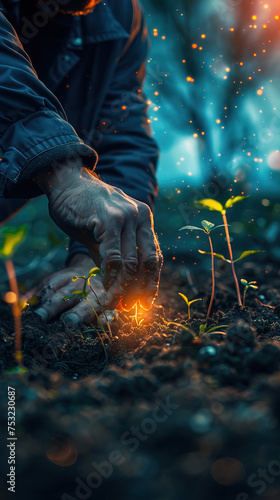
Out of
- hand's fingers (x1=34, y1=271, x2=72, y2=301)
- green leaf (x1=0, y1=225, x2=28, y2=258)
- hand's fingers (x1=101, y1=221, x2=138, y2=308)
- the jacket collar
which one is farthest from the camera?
the jacket collar

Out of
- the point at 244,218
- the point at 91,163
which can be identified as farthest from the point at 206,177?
the point at 91,163

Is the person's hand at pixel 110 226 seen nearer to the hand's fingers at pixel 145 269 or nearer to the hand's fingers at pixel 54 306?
the hand's fingers at pixel 145 269

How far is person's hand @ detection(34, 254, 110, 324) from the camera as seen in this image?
157 centimetres

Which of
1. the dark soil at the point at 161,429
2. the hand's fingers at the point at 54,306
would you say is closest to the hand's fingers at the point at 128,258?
the dark soil at the point at 161,429

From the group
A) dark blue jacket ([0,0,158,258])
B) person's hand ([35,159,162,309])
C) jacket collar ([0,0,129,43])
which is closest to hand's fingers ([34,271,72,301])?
dark blue jacket ([0,0,158,258])

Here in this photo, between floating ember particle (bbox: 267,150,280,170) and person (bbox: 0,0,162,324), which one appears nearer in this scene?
person (bbox: 0,0,162,324)

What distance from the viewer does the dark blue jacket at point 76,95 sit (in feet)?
3.68

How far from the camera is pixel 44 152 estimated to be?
3.63 feet

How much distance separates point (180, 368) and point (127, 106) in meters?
1.69

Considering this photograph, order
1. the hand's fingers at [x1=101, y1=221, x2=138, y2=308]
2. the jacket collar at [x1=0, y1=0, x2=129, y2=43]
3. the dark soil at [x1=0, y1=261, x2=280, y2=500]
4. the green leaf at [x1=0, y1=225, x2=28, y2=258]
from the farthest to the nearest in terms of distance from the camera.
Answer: the jacket collar at [x1=0, y1=0, x2=129, y2=43] < the hand's fingers at [x1=101, y1=221, x2=138, y2=308] < the green leaf at [x1=0, y1=225, x2=28, y2=258] < the dark soil at [x1=0, y1=261, x2=280, y2=500]

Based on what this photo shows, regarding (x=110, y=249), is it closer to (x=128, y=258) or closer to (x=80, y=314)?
(x=128, y=258)

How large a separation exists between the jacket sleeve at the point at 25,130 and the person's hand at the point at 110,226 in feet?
0.21

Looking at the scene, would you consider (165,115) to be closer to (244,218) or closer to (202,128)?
(202,128)

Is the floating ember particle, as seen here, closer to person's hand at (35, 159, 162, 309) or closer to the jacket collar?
the jacket collar
